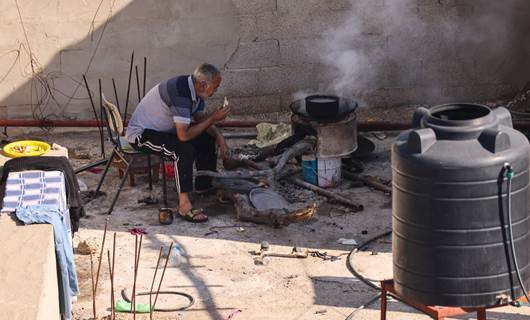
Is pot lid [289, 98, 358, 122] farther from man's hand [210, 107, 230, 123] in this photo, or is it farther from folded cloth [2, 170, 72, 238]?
folded cloth [2, 170, 72, 238]

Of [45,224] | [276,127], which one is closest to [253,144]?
[276,127]

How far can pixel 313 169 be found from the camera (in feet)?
34.4

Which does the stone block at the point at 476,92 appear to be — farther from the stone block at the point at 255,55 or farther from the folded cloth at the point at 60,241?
the folded cloth at the point at 60,241

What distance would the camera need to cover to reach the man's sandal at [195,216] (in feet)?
31.9

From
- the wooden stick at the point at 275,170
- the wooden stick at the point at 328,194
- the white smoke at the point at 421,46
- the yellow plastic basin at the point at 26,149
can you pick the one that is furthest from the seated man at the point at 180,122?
the white smoke at the point at 421,46

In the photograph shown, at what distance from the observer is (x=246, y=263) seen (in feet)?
29.0

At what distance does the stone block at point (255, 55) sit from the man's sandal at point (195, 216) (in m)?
2.90

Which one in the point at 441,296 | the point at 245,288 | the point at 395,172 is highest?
the point at 395,172

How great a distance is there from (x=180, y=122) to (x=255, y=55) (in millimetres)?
2746

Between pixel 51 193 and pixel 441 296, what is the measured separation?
133 inches

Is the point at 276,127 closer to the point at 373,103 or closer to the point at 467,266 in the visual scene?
the point at 373,103

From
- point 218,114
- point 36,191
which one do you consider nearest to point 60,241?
point 36,191

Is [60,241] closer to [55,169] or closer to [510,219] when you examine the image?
[55,169]

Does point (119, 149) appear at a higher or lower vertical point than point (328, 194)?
higher
